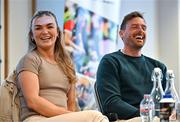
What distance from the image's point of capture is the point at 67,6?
290cm

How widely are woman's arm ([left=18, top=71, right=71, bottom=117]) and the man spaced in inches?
12.9

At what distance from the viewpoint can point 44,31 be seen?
1.94 meters

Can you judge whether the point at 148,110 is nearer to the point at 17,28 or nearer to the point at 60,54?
the point at 60,54

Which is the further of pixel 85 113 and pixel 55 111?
pixel 55 111

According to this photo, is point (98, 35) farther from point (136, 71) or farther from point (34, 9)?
point (136, 71)

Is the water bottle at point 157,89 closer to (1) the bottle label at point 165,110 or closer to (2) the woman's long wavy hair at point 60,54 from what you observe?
(1) the bottle label at point 165,110

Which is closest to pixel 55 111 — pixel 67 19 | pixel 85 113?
pixel 85 113

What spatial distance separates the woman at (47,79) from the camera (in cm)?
176

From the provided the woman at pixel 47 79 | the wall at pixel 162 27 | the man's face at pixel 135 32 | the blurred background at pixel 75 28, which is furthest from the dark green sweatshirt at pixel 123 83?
the wall at pixel 162 27

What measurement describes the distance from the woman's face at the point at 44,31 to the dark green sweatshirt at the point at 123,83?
0.36 meters

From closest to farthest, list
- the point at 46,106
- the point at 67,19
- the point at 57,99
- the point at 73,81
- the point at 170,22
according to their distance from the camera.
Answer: the point at 46,106
the point at 57,99
the point at 73,81
the point at 67,19
the point at 170,22

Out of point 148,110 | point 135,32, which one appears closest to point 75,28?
point 135,32

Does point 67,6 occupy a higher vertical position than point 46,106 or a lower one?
higher

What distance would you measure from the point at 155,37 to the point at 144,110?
234 centimetres
